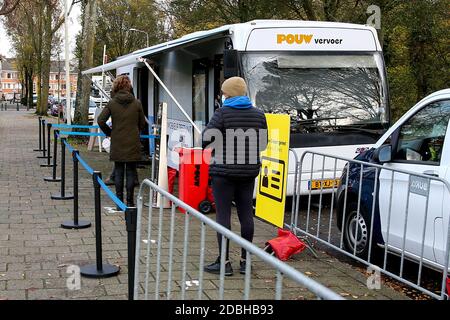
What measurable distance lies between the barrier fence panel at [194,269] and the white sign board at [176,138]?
379 centimetres

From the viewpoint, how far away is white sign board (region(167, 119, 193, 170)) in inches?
422

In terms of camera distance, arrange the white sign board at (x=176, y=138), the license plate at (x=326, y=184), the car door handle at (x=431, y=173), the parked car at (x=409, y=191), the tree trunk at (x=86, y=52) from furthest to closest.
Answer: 1. the tree trunk at (x=86, y=52)
2. the white sign board at (x=176, y=138)
3. the license plate at (x=326, y=184)
4. the car door handle at (x=431, y=173)
5. the parked car at (x=409, y=191)

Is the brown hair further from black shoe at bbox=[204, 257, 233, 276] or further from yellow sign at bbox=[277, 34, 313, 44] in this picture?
black shoe at bbox=[204, 257, 233, 276]

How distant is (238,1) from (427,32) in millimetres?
7881

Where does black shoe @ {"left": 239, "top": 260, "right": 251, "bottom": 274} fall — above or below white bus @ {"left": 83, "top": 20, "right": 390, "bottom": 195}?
below

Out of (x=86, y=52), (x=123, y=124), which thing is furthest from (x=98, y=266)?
(x=86, y=52)

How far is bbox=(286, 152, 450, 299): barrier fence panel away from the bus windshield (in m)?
1.99

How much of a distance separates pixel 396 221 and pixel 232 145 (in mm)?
1762

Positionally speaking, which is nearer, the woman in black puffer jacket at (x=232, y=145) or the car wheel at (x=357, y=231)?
the woman in black puffer jacket at (x=232, y=145)

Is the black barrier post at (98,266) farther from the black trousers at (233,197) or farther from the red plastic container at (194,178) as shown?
the red plastic container at (194,178)

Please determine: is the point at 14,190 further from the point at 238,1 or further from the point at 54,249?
the point at 238,1

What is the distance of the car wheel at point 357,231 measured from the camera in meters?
6.08

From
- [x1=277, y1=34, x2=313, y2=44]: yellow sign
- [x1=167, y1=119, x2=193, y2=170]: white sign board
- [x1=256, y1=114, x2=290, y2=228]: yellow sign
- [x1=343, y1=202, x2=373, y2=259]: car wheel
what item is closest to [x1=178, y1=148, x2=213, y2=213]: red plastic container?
[x1=256, y1=114, x2=290, y2=228]: yellow sign

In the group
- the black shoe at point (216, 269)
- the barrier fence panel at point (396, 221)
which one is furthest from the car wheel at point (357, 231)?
the black shoe at point (216, 269)
